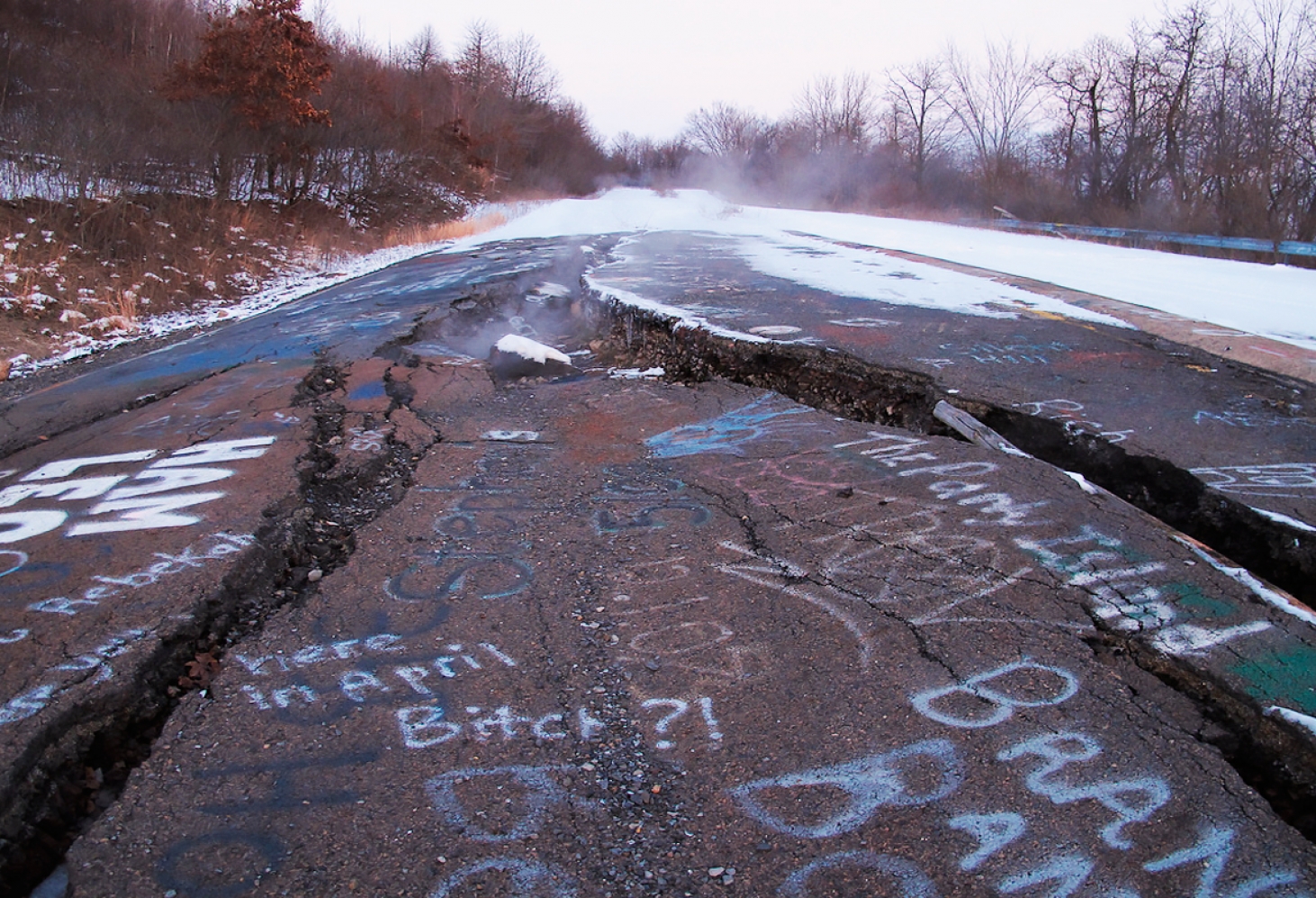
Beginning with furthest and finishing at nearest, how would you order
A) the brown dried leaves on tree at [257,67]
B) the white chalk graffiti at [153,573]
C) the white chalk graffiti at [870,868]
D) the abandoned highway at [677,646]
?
1. the brown dried leaves on tree at [257,67]
2. the white chalk graffiti at [153,573]
3. the abandoned highway at [677,646]
4. the white chalk graffiti at [870,868]

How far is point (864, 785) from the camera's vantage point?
2.13m

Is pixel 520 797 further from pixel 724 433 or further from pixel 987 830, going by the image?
pixel 724 433

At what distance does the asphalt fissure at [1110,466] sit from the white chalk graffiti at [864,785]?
0.76 metres

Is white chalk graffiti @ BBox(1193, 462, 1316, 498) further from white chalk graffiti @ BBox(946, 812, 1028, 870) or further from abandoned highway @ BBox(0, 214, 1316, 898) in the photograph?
white chalk graffiti @ BBox(946, 812, 1028, 870)

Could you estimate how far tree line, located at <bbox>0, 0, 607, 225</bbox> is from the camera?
1364cm

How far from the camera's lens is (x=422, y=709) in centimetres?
247

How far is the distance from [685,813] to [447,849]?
590 mm

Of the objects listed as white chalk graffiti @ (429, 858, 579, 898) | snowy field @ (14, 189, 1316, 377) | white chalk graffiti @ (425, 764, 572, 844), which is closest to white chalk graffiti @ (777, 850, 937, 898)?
white chalk graffiti @ (429, 858, 579, 898)

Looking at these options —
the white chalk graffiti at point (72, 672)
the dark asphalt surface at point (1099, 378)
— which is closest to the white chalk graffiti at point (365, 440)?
the white chalk graffiti at point (72, 672)

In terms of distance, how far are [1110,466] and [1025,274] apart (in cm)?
707

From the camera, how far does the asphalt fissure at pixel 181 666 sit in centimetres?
211

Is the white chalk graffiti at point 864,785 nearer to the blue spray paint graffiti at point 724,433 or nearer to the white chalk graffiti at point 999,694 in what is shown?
the white chalk graffiti at point 999,694

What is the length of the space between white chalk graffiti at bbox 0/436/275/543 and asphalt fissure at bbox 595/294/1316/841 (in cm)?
348

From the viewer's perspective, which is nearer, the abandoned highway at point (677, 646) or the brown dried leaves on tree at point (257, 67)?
the abandoned highway at point (677, 646)
